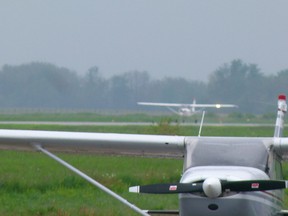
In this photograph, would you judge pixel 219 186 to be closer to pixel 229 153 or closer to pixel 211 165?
pixel 211 165

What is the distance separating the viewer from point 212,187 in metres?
9.09

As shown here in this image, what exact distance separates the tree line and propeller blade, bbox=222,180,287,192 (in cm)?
5102

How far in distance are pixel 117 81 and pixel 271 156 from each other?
8257 centimetres

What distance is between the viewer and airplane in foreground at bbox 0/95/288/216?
9312 millimetres

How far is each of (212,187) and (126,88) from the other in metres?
83.9

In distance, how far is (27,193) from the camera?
15.0m

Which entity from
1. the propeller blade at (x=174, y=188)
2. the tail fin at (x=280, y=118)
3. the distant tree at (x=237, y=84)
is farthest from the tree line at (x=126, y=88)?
the propeller blade at (x=174, y=188)

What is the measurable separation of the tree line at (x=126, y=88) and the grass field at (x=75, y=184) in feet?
134

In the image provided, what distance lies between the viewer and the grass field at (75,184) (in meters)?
13.3

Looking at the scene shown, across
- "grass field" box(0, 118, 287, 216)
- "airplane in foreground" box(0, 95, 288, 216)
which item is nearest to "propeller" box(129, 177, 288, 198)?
"airplane in foreground" box(0, 95, 288, 216)

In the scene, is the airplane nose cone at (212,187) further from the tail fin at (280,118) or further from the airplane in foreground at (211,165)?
the tail fin at (280,118)

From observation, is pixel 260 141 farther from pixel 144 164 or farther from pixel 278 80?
pixel 278 80

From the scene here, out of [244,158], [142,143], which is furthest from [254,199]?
[142,143]

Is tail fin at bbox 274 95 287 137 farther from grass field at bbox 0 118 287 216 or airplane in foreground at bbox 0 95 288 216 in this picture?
grass field at bbox 0 118 287 216
